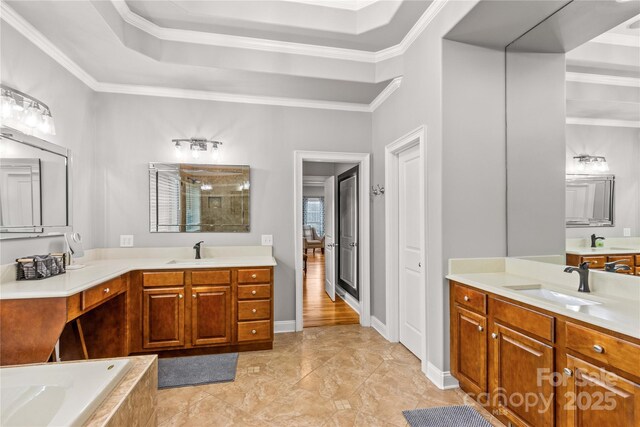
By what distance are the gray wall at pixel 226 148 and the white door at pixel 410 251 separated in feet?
2.94

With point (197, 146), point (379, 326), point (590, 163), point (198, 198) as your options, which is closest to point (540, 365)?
point (590, 163)

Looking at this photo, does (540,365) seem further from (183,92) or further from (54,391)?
(183,92)

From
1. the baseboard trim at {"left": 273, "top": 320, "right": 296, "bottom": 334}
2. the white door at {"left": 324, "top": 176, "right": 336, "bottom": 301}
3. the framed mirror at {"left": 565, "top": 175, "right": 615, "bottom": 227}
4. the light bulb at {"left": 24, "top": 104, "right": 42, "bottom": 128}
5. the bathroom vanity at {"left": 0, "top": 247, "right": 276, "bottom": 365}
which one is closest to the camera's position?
the framed mirror at {"left": 565, "top": 175, "right": 615, "bottom": 227}

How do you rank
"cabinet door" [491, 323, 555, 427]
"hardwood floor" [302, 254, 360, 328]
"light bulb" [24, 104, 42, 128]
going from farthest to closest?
"hardwood floor" [302, 254, 360, 328], "light bulb" [24, 104, 42, 128], "cabinet door" [491, 323, 555, 427]

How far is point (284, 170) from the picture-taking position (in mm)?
3602

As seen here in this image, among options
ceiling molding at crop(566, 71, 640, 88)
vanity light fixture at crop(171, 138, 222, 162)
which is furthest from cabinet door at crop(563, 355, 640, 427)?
vanity light fixture at crop(171, 138, 222, 162)

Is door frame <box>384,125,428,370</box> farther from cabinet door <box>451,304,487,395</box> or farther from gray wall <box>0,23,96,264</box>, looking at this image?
gray wall <box>0,23,96,264</box>

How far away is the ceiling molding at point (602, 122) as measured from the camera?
1704mm

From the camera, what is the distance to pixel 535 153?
225 cm

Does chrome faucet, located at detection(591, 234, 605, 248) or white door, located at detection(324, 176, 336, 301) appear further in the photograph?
white door, located at detection(324, 176, 336, 301)

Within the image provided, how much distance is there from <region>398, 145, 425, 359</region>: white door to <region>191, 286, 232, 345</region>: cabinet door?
1730 mm

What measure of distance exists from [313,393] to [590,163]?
243 centimetres

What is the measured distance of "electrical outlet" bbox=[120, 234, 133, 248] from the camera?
3291mm

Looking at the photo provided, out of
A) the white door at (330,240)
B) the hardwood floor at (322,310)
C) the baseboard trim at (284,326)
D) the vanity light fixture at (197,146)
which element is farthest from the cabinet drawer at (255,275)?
the white door at (330,240)
